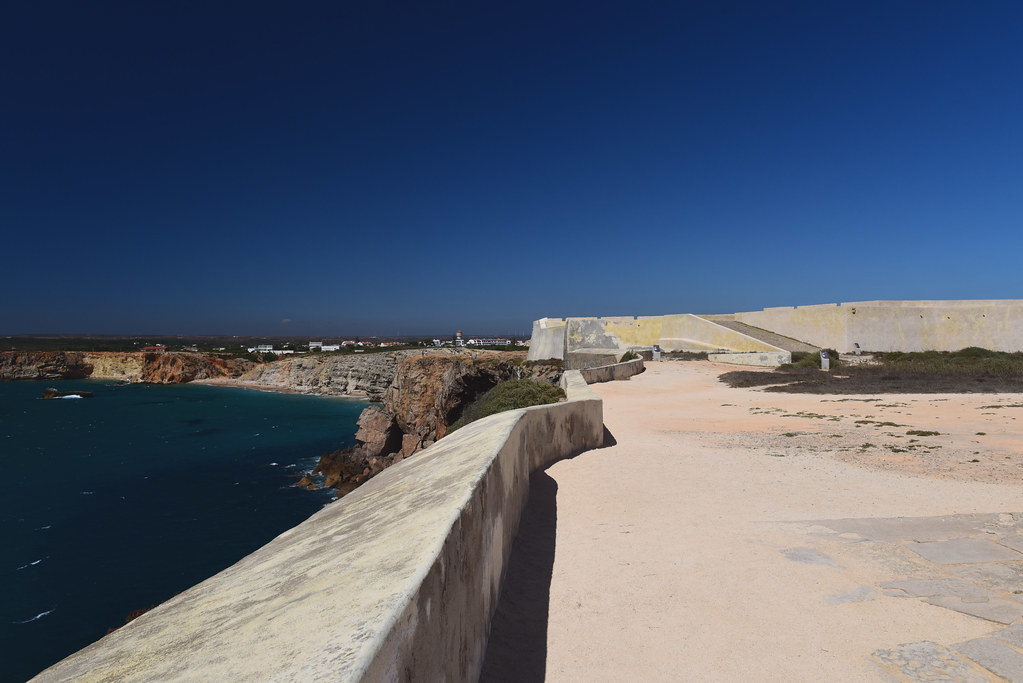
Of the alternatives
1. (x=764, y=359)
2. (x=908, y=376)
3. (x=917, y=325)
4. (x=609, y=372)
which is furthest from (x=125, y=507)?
(x=917, y=325)

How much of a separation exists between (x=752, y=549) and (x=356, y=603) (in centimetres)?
322

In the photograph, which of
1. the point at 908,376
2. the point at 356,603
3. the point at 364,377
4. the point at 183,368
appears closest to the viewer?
the point at 356,603

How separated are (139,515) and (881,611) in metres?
24.8

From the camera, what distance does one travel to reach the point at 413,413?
97.6ft

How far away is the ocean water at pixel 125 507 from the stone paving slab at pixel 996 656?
15488 millimetres

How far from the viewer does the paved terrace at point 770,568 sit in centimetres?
241

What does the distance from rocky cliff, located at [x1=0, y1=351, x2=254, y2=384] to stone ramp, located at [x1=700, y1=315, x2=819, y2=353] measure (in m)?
72.8

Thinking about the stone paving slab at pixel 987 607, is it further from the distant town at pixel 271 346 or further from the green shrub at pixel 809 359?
the distant town at pixel 271 346

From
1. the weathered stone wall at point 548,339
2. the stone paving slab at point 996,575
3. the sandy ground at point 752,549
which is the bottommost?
the sandy ground at point 752,549

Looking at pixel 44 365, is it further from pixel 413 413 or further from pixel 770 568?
pixel 770 568

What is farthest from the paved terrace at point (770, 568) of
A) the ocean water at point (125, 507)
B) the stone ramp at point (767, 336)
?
the stone ramp at point (767, 336)

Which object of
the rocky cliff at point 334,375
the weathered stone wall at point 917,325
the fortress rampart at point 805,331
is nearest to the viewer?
the weathered stone wall at point 917,325

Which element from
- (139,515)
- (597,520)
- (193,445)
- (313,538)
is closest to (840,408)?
(597,520)

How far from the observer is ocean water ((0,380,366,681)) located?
13.3m
